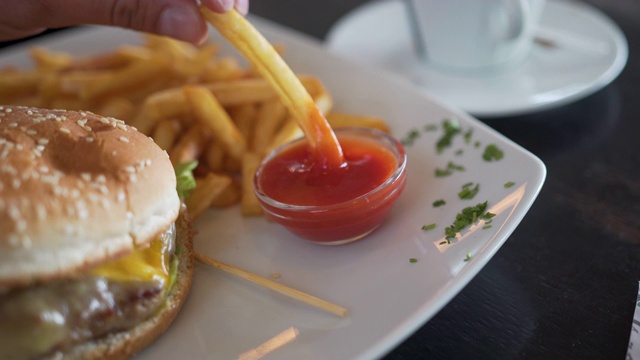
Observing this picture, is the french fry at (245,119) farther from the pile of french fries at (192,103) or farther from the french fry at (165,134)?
the french fry at (165,134)

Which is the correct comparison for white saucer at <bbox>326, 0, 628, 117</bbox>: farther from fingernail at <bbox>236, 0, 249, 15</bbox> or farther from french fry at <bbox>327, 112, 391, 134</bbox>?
fingernail at <bbox>236, 0, 249, 15</bbox>

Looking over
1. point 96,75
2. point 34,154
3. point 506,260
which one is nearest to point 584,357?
point 506,260

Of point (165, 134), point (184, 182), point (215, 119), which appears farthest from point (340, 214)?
point (165, 134)

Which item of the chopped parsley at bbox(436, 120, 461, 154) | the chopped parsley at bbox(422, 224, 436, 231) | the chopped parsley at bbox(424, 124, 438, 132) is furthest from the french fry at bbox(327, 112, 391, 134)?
the chopped parsley at bbox(422, 224, 436, 231)

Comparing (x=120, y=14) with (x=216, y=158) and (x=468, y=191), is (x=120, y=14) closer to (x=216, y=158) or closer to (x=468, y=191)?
(x=216, y=158)

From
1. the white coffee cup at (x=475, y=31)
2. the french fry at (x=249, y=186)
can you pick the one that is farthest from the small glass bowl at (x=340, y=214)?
the white coffee cup at (x=475, y=31)

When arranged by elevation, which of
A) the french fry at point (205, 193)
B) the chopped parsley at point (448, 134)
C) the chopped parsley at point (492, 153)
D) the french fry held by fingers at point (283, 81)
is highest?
the french fry held by fingers at point (283, 81)
